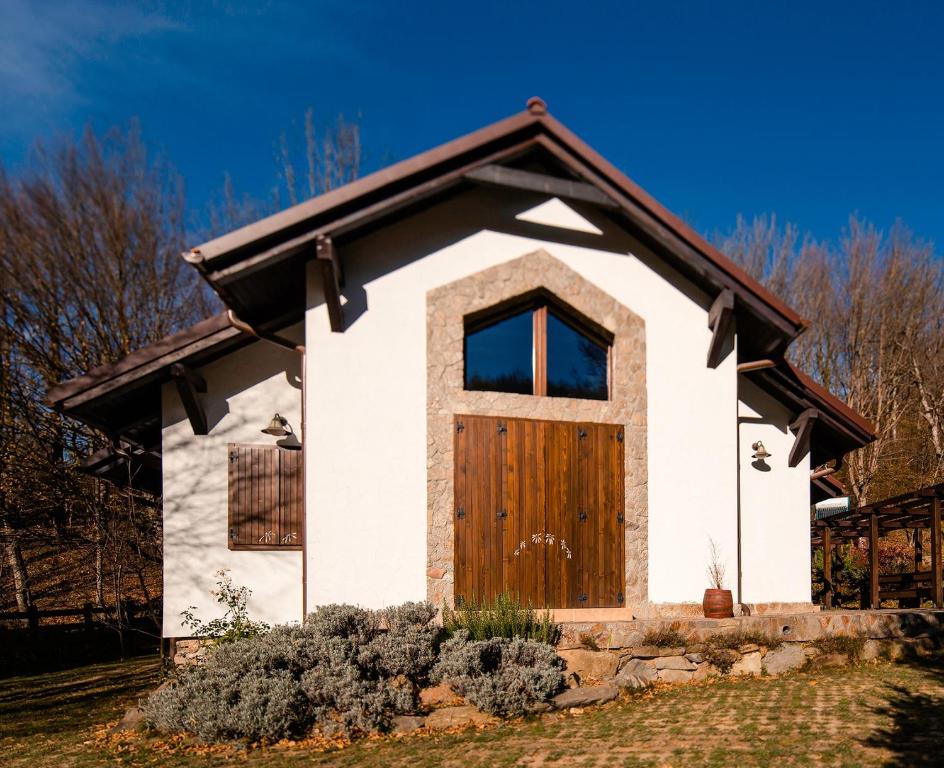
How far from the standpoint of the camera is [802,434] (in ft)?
34.0

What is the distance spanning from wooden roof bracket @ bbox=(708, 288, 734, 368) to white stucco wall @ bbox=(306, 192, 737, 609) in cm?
11

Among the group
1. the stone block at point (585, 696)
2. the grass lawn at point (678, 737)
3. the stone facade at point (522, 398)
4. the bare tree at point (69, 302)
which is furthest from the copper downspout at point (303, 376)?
the bare tree at point (69, 302)

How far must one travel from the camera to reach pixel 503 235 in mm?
9094

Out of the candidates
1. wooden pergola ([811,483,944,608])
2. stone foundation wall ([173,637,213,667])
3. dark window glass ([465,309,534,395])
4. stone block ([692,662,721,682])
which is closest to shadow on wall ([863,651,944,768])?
stone block ([692,662,721,682])

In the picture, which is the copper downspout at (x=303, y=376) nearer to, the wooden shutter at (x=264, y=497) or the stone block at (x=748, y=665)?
the wooden shutter at (x=264, y=497)

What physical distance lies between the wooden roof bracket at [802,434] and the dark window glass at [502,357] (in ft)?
13.6

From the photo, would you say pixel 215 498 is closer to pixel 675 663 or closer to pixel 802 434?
pixel 675 663

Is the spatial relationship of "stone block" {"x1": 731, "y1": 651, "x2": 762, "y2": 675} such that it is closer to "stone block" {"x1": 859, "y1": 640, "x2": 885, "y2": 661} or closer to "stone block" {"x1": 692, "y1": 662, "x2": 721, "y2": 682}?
"stone block" {"x1": 692, "y1": 662, "x2": 721, "y2": 682}

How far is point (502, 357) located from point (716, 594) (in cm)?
381

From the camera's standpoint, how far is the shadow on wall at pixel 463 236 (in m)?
8.44

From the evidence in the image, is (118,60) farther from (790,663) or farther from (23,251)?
(790,663)

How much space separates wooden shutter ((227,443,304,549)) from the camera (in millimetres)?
8938

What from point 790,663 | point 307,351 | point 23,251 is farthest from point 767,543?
point 23,251

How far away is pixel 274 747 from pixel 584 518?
13.7 ft
